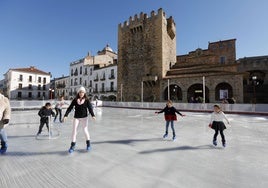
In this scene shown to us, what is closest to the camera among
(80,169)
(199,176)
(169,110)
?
(199,176)

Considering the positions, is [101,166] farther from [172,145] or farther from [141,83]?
[141,83]

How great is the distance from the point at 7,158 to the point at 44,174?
51.1 inches

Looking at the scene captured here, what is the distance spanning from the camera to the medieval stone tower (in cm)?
2459

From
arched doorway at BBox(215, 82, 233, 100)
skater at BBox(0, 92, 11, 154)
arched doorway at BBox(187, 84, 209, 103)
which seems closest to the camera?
skater at BBox(0, 92, 11, 154)

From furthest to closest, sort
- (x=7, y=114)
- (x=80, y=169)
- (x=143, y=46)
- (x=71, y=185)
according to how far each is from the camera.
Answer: (x=143, y=46) → (x=7, y=114) → (x=80, y=169) → (x=71, y=185)

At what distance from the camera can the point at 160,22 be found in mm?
24812

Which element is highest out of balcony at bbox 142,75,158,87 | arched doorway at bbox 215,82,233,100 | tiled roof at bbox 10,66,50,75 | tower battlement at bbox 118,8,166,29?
tower battlement at bbox 118,8,166,29

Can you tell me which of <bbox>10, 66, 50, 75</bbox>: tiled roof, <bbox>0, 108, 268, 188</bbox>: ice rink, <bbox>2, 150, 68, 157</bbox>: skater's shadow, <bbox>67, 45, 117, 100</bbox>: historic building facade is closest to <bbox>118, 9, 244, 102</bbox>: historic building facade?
<bbox>67, 45, 117, 100</bbox>: historic building facade

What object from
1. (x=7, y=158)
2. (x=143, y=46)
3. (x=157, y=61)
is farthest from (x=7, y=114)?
(x=143, y=46)

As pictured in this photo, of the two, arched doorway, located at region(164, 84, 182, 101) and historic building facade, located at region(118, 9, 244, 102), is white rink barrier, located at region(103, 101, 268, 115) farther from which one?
arched doorway, located at region(164, 84, 182, 101)

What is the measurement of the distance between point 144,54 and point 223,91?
13764mm

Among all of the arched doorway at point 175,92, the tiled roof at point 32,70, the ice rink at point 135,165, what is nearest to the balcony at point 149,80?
the arched doorway at point 175,92

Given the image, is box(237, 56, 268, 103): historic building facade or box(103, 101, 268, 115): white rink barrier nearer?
box(103, 101, 268, 115): white rink barrier

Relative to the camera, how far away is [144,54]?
26.4 metres
